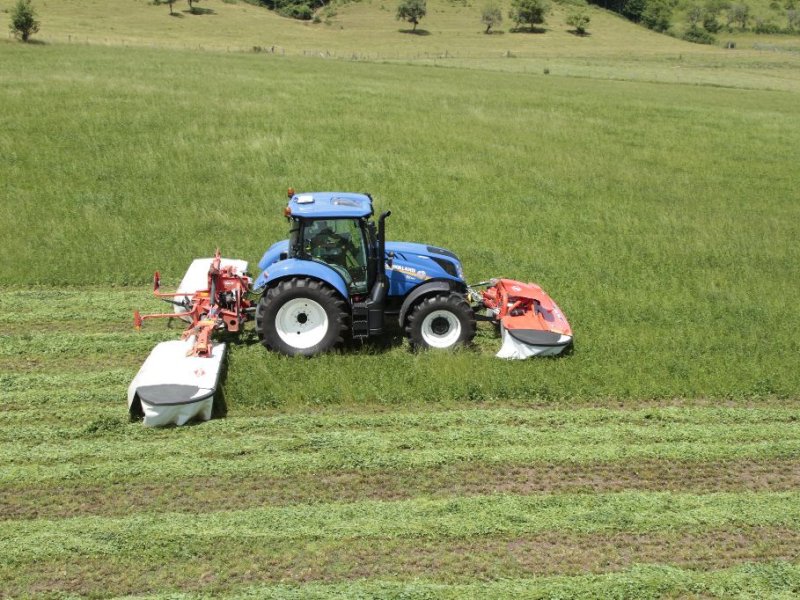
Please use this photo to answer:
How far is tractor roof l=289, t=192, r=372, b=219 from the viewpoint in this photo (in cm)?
989

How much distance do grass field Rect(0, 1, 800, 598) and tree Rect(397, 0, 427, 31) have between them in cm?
7362

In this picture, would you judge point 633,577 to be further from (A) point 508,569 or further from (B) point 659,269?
(B) point 659,269

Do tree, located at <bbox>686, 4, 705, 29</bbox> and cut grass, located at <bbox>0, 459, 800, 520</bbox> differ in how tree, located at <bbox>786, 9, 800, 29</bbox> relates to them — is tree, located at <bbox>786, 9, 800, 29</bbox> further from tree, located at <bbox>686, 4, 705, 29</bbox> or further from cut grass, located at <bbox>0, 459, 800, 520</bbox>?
cut grass, located at <bbox>0, 459, 800, 520</bbox>

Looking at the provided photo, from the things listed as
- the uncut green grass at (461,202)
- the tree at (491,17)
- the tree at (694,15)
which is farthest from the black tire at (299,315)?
the tree at (694,15)

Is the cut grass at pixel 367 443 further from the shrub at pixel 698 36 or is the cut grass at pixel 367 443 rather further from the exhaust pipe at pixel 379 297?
the shrub at pixel 698 36

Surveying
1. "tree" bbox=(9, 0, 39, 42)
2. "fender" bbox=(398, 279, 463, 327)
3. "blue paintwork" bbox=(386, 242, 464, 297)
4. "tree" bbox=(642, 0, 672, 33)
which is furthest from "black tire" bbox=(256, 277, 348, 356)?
"tree" bbox=(642, 0, 672, 33)

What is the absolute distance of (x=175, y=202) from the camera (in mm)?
17766

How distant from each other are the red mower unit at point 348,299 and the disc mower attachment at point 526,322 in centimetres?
1

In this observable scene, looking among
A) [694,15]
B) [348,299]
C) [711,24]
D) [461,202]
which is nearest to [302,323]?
[348,299]

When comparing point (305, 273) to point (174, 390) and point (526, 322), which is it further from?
point (526, 322)

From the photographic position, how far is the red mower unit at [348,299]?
32.4 feet

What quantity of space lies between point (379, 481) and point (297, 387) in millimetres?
2166

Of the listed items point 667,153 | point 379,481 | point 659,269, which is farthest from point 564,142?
Result: point 379,481

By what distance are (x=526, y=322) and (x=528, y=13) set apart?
94888 mm
